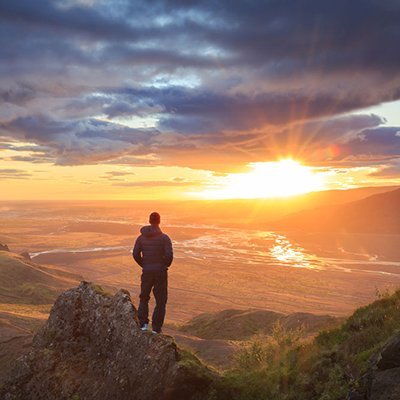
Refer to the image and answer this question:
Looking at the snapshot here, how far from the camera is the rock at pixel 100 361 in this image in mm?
8867

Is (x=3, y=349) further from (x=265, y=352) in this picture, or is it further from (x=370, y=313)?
(x=370, y=313)

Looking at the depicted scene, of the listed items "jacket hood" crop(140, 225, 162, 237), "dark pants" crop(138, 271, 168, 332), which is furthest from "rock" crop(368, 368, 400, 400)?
"jacket hood" crop(140, 225, 162, 237)

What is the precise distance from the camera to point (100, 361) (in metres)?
9.84

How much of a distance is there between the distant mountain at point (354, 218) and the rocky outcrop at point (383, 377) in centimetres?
14471

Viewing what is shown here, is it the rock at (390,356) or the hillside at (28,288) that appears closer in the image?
the rock at (390,356)

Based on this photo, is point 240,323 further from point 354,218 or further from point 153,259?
point 354,218

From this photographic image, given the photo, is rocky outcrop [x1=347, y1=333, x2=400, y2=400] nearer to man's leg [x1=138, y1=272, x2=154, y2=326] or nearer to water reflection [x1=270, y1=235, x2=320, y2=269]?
man's leg [x1=138, y1=272, x2=154, y2=326]

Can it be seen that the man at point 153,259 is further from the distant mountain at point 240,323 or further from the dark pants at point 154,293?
Result: the distant mountain at point 240,323

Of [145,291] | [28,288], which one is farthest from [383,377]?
[28,288]

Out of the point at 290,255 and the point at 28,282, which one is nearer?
the point at 28,282

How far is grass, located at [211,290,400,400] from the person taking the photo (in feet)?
27.0

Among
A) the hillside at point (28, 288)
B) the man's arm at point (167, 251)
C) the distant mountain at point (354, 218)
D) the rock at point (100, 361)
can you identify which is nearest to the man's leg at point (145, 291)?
the man's arm at point (167, 251)

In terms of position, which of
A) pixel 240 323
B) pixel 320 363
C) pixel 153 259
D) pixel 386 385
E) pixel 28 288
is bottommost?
pixel 28 288

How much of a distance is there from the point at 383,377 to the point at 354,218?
540ft
